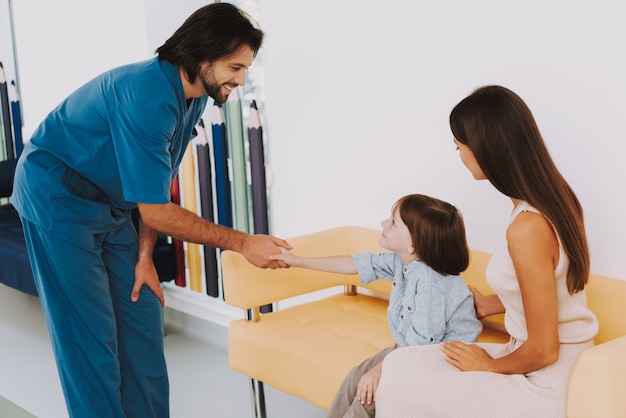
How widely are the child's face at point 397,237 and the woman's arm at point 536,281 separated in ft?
1.56

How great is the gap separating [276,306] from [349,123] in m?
0.99

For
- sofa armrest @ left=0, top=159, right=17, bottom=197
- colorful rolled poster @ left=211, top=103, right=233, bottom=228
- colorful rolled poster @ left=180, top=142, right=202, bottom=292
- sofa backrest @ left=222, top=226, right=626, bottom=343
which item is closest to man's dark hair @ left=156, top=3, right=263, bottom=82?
sofa backrest @ left=222, top=226, right=626, bottom=343

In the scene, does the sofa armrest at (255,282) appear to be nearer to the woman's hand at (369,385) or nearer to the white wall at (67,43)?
the woman's hand at (369,385)

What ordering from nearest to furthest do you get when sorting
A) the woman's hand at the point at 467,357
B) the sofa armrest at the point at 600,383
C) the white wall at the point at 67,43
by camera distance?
the sofa armrest at the point at 600,383
the woman's hand at the point at 467,357
the white wall at the point at 67,43

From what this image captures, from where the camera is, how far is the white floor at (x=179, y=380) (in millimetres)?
2838

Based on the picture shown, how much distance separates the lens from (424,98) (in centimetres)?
253

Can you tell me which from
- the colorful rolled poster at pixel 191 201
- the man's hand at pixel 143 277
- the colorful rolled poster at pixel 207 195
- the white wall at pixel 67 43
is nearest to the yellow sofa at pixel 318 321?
the man's hand at pixel 143 277

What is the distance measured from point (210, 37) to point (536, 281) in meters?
1.08

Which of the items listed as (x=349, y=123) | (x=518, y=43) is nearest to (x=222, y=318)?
(x=349, y=123)

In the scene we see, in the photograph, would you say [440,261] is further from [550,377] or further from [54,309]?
[54,309]

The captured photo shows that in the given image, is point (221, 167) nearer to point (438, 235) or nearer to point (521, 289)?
point (438, 235)

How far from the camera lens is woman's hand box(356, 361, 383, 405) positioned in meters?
1.93

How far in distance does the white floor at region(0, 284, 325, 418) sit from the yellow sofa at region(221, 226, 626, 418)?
15.0 inches

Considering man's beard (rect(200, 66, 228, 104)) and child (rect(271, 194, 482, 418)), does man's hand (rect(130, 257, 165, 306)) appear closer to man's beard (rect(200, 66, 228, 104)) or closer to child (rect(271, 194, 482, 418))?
man's beard (rect(200, 66, 228, 104))
